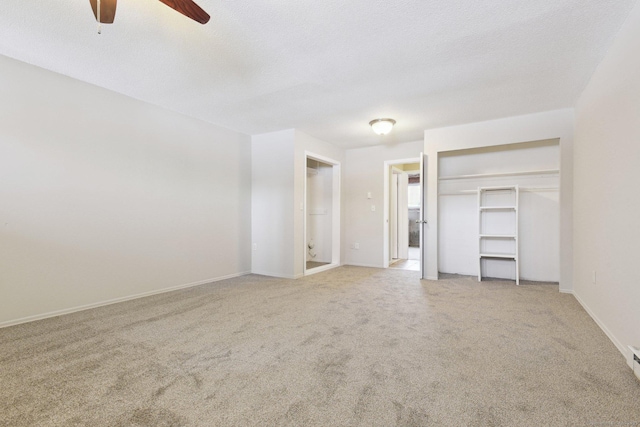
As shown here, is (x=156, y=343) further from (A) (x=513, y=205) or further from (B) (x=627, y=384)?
(A) (x=513, y=205)

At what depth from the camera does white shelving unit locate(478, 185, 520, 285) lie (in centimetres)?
445

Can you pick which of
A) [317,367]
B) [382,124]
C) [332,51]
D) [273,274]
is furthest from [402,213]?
[317,367]

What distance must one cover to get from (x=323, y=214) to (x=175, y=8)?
16.0 ft

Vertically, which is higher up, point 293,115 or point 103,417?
point 293,115

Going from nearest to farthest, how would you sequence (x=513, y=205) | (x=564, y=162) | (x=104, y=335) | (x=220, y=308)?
1. (x=104, y=335)
2. (x=220, y=308)
3. (x=564, y=162)
4. (x=513, y=205)

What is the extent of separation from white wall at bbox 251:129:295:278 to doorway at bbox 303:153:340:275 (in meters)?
1.14

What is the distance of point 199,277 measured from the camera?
427 cm

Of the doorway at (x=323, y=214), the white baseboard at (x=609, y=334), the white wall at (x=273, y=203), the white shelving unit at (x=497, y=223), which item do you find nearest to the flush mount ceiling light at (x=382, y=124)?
the white wall at (x=273, y=203)

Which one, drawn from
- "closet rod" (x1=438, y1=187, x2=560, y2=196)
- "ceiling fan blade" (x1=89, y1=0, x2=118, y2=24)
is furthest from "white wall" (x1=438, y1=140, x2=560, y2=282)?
"ceiling fan blade" (x1=89, y1=0, x2=118, y2=24)

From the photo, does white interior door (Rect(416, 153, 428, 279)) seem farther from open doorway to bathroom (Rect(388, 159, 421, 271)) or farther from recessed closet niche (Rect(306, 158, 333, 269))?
recessed closet niche (Rect(306, 158, 333, 269))

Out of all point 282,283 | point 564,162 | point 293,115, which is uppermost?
point 293,115

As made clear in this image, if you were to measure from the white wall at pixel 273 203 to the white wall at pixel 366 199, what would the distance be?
63.5 inches

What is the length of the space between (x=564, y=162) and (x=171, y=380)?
4.73 metres

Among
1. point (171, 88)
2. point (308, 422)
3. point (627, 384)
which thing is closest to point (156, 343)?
point (308, 422)
